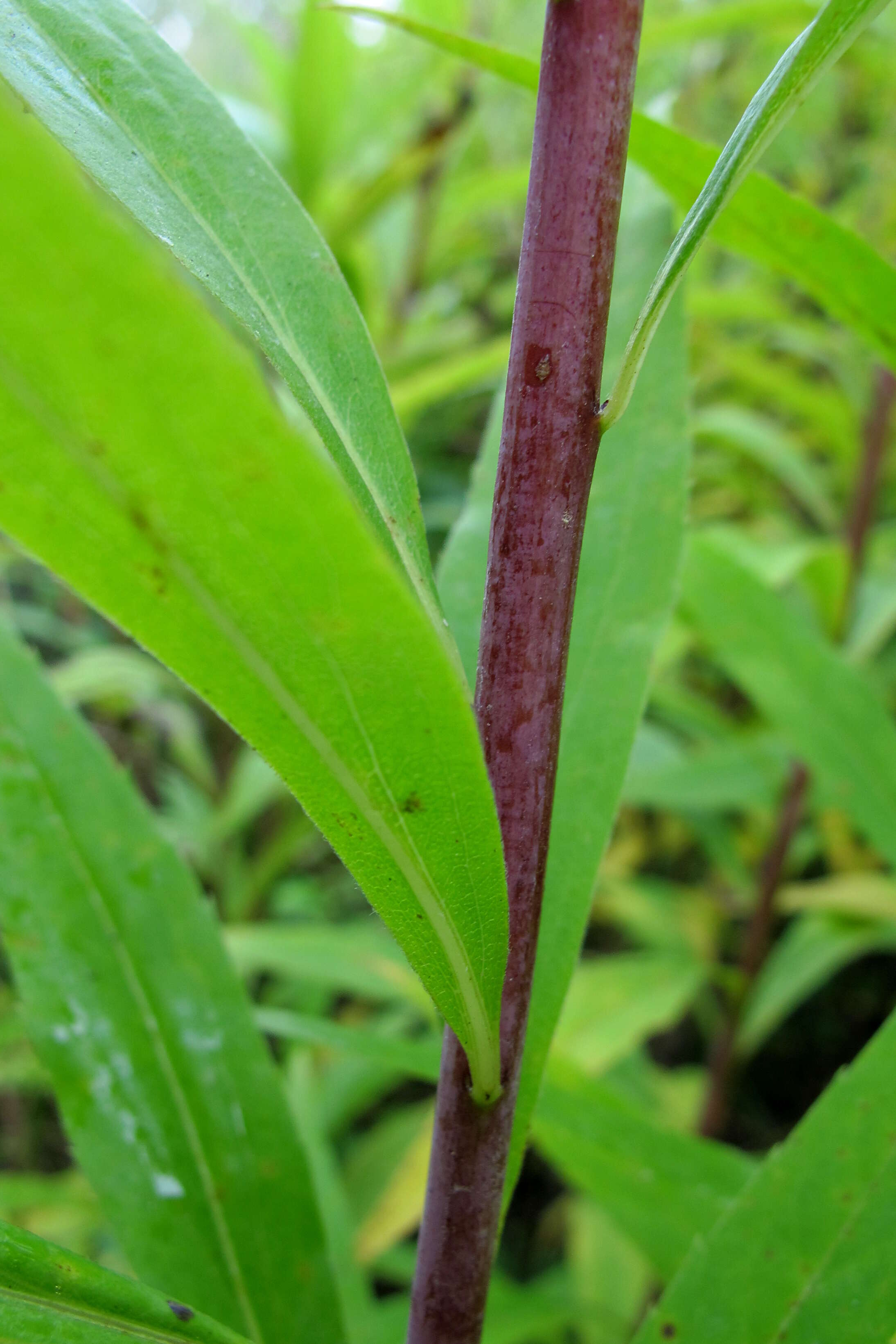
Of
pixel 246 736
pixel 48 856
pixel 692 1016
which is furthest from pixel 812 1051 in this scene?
pixel 246 736

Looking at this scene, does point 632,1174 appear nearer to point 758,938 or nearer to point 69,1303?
point 69,1303

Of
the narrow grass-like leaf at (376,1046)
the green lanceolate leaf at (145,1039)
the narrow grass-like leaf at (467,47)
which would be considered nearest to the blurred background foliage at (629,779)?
the narrow grass-like leaf at (376,1046)

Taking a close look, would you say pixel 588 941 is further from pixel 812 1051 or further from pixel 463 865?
pixel 463 865

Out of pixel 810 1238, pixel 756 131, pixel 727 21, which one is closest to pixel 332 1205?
pixel 810 1238

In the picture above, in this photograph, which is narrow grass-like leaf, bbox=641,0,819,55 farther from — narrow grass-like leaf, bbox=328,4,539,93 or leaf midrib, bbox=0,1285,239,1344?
leaf midrib, bbox=0,1285,239,1344

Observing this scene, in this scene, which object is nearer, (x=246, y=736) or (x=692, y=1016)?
(x=246, y=736)

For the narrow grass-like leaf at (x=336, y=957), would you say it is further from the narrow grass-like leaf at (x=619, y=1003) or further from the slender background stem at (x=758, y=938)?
the slender background stem at (x=758, y=938)
